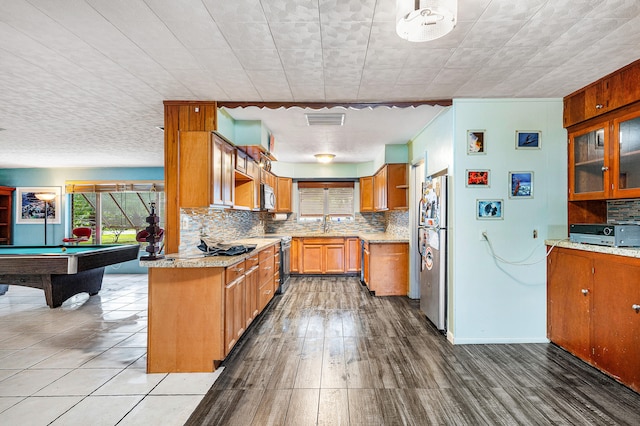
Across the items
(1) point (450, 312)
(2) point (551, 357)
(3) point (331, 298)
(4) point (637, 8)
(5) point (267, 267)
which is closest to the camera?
(4) point (637, 8)

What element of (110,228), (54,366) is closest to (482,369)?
(54,366)

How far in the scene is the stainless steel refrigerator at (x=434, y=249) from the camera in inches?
132

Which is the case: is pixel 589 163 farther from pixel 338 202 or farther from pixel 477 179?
pixel 338 202

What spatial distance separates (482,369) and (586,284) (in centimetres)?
114

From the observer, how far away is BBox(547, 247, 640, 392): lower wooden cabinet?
2.30 metres

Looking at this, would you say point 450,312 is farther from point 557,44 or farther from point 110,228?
point 110,228

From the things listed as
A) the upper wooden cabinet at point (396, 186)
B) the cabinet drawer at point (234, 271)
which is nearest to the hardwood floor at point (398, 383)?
the cabinet drawer at point (234, 271)

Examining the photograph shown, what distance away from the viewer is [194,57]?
2.30 meters

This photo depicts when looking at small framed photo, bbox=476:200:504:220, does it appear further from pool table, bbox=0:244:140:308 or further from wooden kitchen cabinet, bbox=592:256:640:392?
pool table, bbox=0:244:140:308

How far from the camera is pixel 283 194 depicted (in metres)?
6.98

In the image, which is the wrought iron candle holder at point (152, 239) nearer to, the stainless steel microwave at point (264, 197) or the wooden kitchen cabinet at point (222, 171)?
the wooden kitchen cabinet at point (222, 171)

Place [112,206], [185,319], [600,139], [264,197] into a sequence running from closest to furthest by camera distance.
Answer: [185,319]
[600,139]
[264,197]
[112,206]

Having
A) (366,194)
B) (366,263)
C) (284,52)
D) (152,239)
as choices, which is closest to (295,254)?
(366,263)

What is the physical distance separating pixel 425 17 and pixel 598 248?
2364 mm
